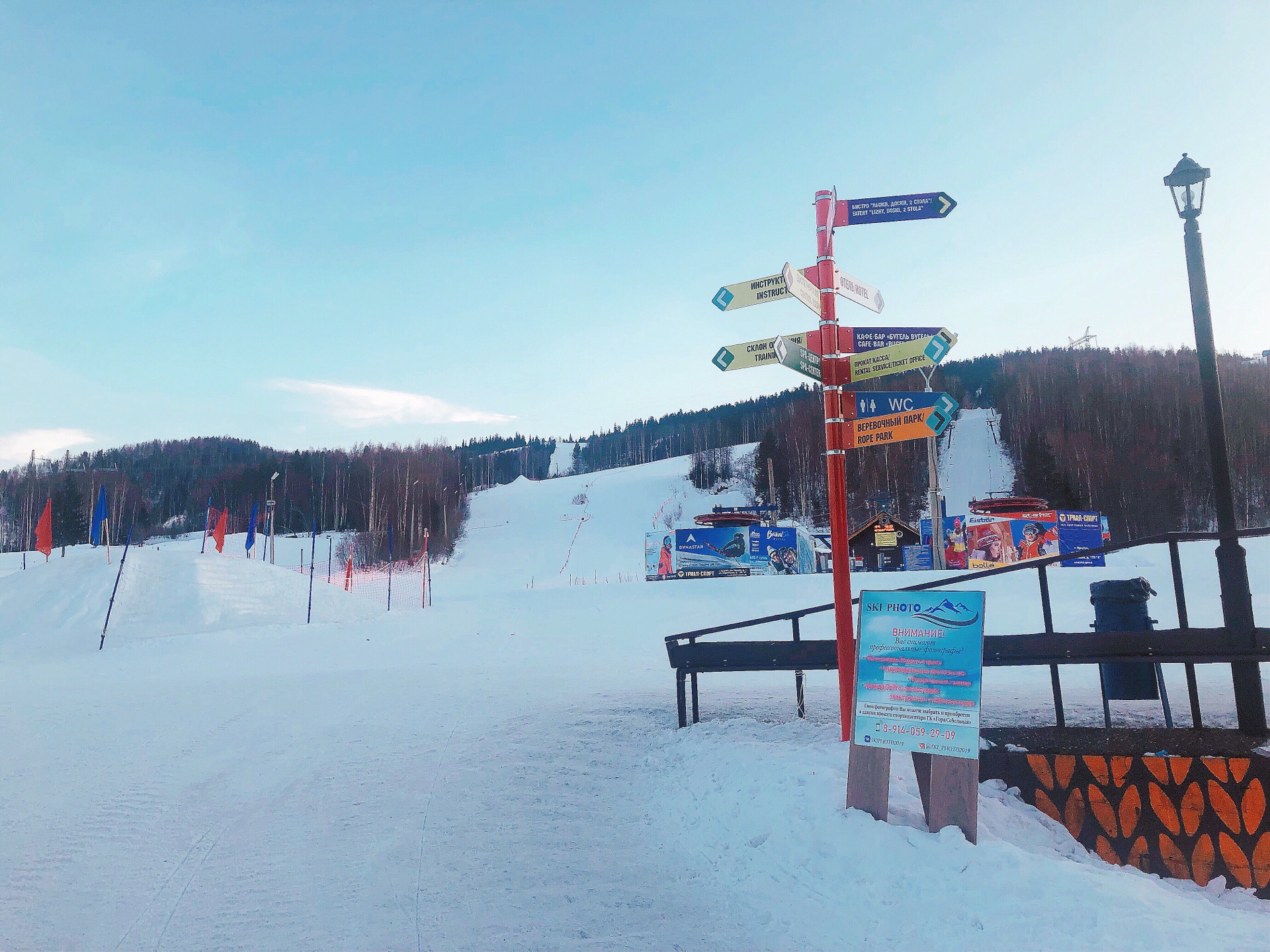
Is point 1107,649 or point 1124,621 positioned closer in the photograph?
point 1107,649

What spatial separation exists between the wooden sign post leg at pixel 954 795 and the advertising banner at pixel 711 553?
79.5 ft

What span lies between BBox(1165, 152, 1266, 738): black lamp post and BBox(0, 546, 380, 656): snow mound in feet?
70.9

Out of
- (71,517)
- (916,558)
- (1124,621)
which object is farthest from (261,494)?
(1124,621)

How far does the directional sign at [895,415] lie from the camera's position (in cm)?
579

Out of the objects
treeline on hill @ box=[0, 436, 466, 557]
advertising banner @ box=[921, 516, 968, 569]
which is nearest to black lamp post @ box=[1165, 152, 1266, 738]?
Result: advertising banner @ box=[921, 516, 968, 569]

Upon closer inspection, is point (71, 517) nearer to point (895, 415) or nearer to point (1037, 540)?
point (1037, 540)

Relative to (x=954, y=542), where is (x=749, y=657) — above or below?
below

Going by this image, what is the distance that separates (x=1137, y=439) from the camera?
189ft

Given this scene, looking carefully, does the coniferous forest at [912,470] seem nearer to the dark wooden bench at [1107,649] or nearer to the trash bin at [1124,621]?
the trash bin at [1124,621]

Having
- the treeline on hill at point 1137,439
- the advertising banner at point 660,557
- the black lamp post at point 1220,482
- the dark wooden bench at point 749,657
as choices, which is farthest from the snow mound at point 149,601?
the treeline on hill at point 1137,439

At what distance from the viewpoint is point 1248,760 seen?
504 cm

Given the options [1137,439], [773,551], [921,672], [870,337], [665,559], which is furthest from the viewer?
[1137,439]

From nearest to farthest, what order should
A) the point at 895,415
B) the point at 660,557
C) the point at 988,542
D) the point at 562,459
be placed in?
the point at 895,415 → the point at 988,542 → the point at 660,557 → the point at 562,459

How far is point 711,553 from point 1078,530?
13583mm
